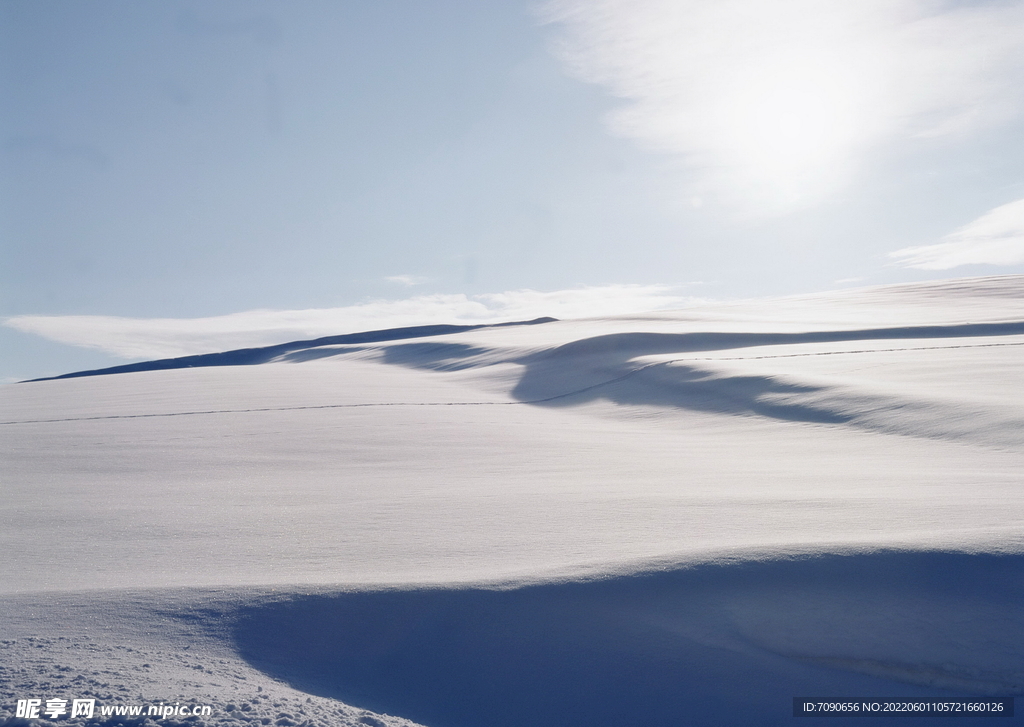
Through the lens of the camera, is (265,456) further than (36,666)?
Yes

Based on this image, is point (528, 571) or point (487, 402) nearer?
point (528, 571)

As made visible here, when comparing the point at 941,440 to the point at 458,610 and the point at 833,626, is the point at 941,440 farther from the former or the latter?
the point at 458,610

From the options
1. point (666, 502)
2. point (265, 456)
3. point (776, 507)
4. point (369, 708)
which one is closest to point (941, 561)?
point (776, 507)

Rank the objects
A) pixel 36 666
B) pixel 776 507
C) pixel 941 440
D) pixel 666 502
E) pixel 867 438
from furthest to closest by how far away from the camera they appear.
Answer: pixel 867 438 → pixel 941 440 → pixel 666 502 → pixel 776 507 → pixel 36 666

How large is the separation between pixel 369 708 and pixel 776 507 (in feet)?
5.12

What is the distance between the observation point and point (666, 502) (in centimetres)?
266

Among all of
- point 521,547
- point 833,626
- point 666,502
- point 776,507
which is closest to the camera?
point 833,626

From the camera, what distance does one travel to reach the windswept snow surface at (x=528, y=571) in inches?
61.9

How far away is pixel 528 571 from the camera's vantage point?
1.91 m

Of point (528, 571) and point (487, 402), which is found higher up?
point (487, 402)

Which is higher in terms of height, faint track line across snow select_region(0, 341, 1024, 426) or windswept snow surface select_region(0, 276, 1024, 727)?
faint track line across snow select_region(0, 341, 1024, 426)

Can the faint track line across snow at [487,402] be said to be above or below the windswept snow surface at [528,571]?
above

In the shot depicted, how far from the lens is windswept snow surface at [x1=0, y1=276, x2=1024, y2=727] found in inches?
61.9

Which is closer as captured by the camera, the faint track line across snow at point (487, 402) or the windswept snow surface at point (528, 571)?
the windswept snow surface at point (528, 571)
